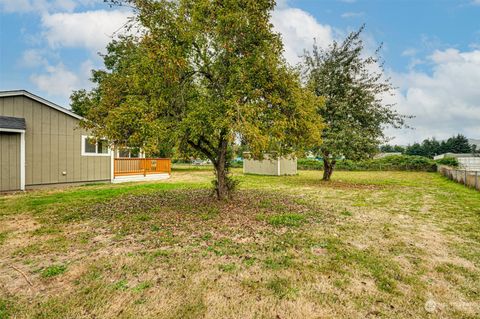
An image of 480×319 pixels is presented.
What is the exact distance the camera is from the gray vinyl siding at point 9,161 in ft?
34.0

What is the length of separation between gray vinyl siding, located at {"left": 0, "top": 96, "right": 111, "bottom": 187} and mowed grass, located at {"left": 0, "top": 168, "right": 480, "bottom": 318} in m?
5.13

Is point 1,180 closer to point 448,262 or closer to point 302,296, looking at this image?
point 302,296

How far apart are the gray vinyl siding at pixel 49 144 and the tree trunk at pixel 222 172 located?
7.28 m

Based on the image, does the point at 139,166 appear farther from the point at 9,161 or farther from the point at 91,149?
the point at 9,161

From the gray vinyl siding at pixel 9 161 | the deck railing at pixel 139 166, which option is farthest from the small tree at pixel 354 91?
the gray vinyl siding at pixel 9 161

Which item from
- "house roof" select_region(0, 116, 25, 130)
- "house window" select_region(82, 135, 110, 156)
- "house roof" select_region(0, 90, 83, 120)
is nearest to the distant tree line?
"house window" select_region(82, 135, 110, 156)

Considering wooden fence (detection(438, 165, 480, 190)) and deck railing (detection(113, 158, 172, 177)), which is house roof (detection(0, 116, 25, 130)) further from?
wooden fence (detection(438, 165, 480, 190))

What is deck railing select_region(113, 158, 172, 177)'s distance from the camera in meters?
15.0

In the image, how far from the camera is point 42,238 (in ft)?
15.7

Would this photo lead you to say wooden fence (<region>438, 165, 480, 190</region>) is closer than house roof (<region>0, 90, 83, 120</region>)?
No

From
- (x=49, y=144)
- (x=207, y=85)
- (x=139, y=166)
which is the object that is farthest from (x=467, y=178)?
(x=49, y=144)

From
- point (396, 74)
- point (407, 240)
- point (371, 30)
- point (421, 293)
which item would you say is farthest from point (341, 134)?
point (421, 293)

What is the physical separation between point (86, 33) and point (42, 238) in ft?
37.0

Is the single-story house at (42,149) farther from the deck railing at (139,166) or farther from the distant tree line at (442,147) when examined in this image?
the distant tree line at (442,147)
